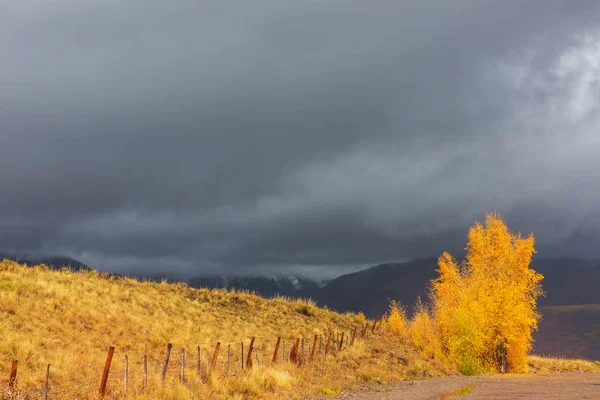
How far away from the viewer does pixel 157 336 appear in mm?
33781

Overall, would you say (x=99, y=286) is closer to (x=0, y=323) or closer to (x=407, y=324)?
(x=0, y=323)

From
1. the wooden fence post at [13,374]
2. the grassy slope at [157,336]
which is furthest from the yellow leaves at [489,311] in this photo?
the wooden fence post at [13,374]

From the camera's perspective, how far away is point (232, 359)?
100 ft

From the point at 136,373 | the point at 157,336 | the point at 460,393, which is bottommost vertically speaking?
the point at 460,393

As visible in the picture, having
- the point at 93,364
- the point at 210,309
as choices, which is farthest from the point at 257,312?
the point at 93,364

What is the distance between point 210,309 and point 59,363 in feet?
84.5

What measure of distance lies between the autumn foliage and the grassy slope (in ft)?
15.5

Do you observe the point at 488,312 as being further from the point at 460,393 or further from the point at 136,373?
the point at 136,373

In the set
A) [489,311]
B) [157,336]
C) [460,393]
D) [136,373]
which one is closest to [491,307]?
[489,311]

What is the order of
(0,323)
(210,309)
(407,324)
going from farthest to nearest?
(407,324) < (210,309) < (0,323)

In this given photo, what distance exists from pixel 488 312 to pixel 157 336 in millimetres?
34001

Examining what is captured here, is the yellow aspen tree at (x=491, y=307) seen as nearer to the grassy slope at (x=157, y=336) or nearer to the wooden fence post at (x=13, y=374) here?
the grassy slope at (x=157, y=336)

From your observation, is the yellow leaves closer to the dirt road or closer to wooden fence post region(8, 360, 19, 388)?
the dirt road

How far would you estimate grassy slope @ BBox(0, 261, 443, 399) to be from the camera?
823 inches
